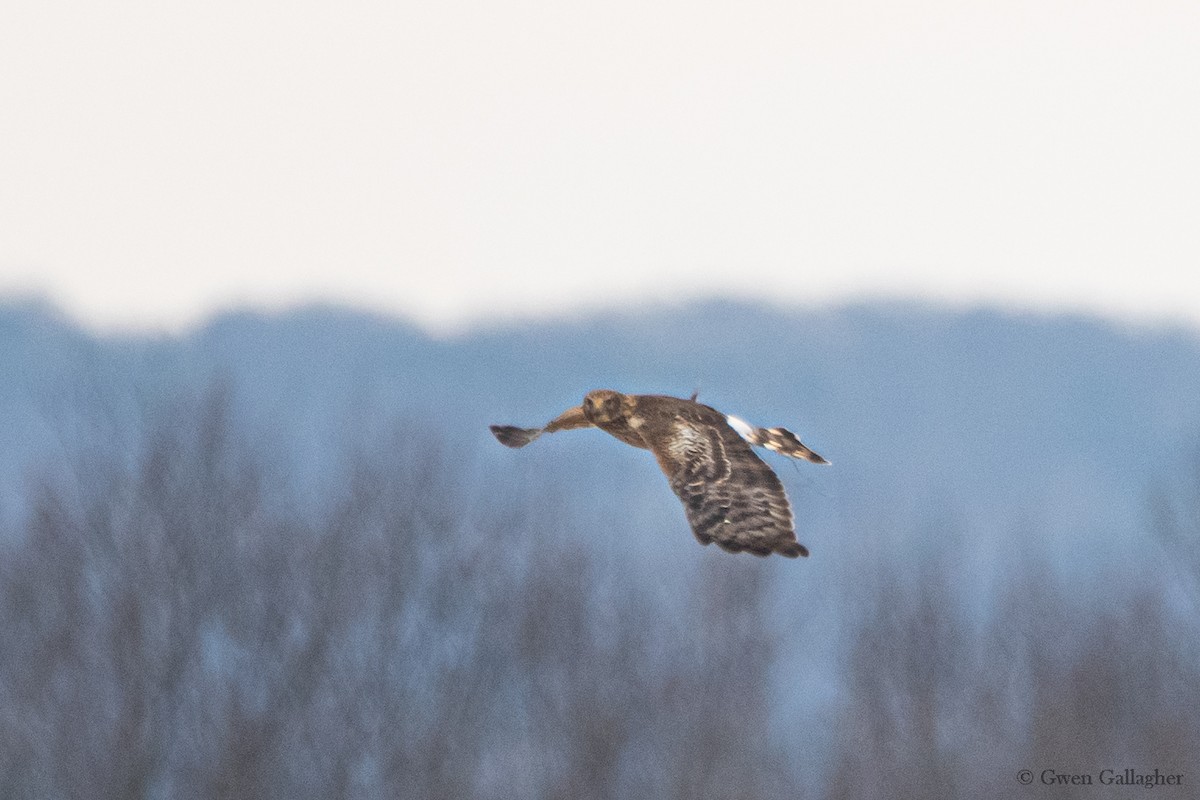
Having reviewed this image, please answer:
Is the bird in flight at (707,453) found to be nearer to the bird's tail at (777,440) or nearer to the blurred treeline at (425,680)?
the bird's tail at (777,440)

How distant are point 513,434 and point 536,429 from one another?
163 mm

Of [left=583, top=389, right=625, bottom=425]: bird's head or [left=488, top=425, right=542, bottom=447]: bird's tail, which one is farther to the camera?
[left=488, top=425, right=542, bottom=447]: bird's tail

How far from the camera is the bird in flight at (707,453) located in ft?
25.4

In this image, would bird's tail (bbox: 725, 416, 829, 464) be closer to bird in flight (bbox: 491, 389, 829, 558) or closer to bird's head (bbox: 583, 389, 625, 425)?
bird in flight (bbox: 491, 389, 829, 558)

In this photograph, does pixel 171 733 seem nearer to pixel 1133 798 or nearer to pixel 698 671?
pixel 698 671

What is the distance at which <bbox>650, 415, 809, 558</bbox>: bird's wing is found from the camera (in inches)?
302

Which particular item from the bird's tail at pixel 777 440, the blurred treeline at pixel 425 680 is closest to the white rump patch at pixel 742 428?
the bird's tail at pixel 777 440

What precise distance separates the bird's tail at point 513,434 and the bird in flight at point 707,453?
0.05 meters

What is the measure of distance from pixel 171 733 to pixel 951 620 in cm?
1671

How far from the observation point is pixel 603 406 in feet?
26.7


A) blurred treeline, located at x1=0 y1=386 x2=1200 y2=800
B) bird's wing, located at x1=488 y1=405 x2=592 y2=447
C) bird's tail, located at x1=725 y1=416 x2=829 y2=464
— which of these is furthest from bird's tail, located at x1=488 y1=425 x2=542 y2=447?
blurred treeline, located at x1=0 y1=386 x2=1200 y2=800

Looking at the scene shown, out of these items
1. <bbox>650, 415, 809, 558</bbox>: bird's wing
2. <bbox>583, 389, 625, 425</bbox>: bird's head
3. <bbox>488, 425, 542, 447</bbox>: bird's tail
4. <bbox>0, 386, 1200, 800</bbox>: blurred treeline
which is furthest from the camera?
<bbox>0, 386, 1200, 800</bbox>: blurred treeline

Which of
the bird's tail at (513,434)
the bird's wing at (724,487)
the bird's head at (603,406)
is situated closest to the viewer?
the bird's wing at (724,487)

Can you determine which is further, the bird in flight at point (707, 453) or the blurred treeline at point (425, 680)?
the blurred treeline at point (425, 680)
